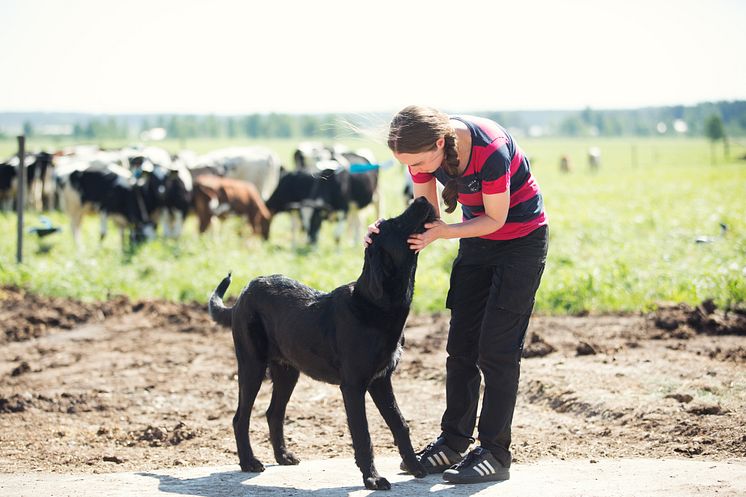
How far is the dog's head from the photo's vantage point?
528cm

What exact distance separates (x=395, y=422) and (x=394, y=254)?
103 cm

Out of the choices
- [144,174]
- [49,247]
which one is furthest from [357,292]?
[144,174]

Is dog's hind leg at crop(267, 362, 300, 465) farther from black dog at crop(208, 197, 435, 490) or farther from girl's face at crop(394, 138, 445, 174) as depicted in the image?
girl's face at crop(394, 138, 445, 174)

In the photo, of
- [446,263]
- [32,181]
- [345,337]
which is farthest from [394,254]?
[32,181]

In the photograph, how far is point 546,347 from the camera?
9172mm

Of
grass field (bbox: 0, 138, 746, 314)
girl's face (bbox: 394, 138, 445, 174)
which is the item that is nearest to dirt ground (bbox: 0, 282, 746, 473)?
grass field (bbox: 0, 138, 746, 314)

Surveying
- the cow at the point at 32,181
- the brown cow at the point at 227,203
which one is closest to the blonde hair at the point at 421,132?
the brown cow at the point at 227,203

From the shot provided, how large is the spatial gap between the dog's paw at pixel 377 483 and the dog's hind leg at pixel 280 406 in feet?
3.45

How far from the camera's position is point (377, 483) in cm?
530

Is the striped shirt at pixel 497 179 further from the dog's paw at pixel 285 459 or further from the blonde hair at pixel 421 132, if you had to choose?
the dog's paw at pixel 285 459

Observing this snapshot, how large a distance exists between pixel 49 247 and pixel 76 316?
292 inches

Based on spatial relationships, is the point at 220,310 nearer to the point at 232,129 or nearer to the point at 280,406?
the point at 280,406

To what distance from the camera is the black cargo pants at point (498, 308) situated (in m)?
5.50

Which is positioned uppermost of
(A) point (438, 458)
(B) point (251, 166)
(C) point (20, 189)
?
(B) point (251, 166)
